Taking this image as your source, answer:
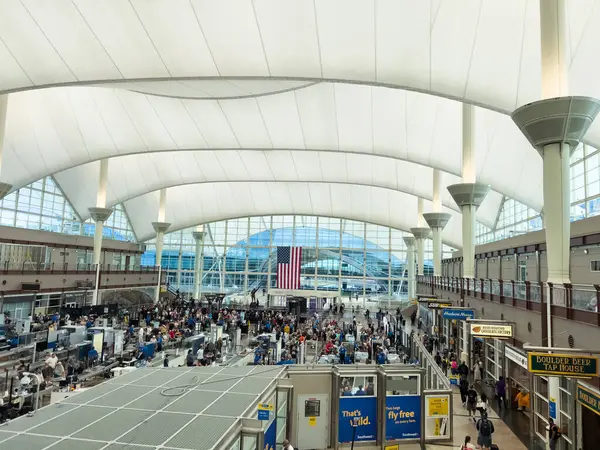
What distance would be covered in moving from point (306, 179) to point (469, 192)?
20.0 m

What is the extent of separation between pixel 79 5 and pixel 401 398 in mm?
16290

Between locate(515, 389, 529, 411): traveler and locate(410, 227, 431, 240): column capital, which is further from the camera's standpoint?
locate(410, 227, 431, 240): column capital

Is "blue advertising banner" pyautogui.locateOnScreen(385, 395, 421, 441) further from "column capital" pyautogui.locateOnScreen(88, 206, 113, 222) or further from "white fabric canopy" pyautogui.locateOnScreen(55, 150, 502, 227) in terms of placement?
"column capital" pyautogui.locateOnScreen(88, 206, 113, 222)

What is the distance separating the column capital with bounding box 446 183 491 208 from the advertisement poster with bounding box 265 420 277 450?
1506cm

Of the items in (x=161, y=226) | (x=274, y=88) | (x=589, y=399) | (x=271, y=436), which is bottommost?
(x=271, y=436)

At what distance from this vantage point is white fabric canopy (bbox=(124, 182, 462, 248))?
46.0m

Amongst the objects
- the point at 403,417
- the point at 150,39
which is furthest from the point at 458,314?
the point at 150,39

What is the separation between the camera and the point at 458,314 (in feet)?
53.2

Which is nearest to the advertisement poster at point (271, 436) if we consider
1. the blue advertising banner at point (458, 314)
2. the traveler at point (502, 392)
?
the traveler at point (502, 392)

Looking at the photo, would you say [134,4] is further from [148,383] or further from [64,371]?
[148,383]

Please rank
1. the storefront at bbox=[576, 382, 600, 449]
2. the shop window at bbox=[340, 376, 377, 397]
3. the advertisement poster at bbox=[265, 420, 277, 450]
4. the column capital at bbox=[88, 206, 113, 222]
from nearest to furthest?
the advertisement poster at bbox=[265, 420, 277, 450] → the storefront at bbox=[576, 382, 600, 449] → the shop window at bbox=[340, 376, 377, 397] → the column capital at bbox=[88, 206, 113, 222]

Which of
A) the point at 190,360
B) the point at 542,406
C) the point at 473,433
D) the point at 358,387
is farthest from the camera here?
the point at 190,360

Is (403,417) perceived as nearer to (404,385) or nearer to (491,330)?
(404,385)

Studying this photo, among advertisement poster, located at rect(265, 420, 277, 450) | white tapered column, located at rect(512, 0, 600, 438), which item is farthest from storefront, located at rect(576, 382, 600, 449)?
advertisement poster, located at rect(265, 420, 277, 450)
